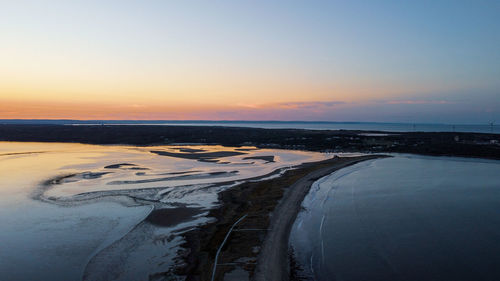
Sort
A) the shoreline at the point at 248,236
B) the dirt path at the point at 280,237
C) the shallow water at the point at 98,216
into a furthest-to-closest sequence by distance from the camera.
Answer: the shallow water at the point at 98,216
the shoreline at the point at 248,236
the dirt path at the point at 280,237

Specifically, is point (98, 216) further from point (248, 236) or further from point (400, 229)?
point (400, 229)

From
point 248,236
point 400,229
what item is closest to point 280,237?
point 248,236

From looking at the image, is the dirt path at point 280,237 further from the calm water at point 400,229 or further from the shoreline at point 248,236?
the calm water at point 400,229

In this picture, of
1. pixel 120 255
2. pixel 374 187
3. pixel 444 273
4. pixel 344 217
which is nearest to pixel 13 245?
pixel 120 255

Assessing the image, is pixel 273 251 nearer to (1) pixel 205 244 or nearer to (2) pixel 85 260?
(1) pixel 205 244

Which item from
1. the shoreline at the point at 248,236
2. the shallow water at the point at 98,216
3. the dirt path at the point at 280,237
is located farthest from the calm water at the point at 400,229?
the shallow water at the point at 98,216

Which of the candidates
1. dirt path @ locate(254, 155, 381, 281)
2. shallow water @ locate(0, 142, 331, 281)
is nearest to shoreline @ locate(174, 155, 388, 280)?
dirt path @ locate(254, 155, 381, 281)
